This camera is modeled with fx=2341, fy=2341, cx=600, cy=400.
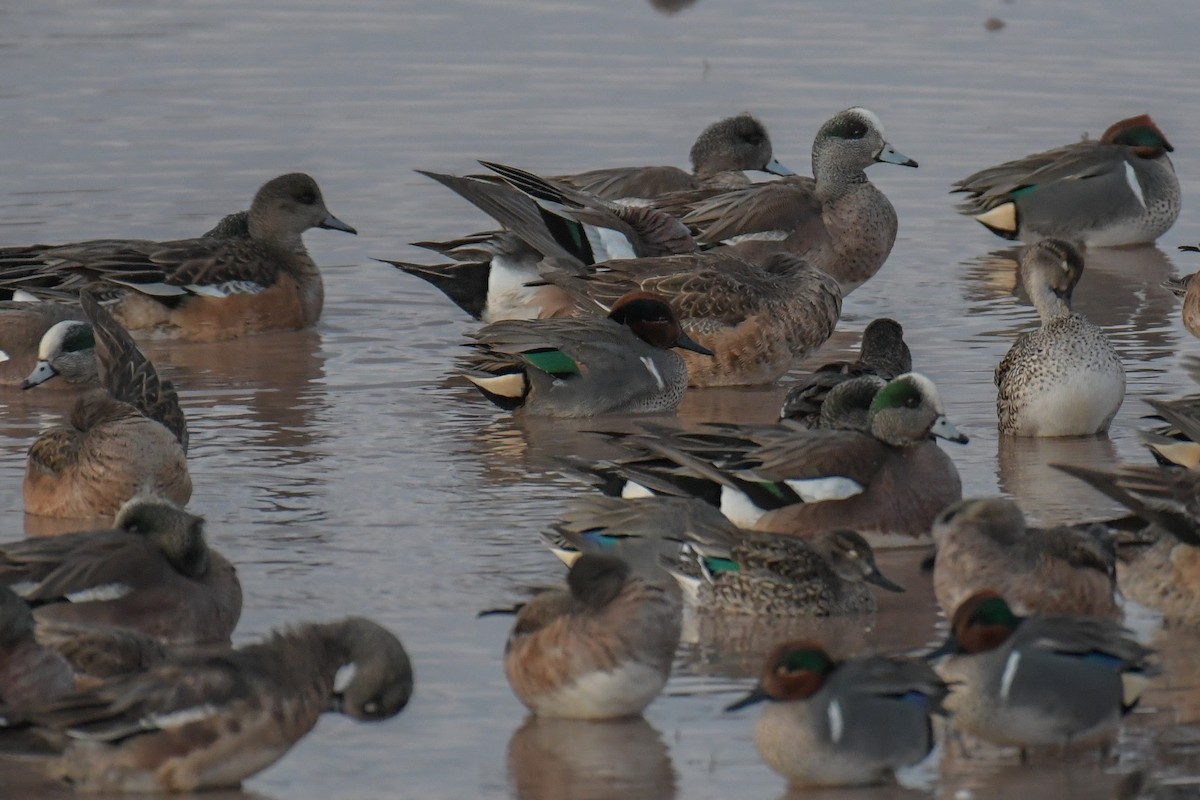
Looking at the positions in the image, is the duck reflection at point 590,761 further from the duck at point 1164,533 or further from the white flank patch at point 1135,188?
the white flank patch at point 1135,188

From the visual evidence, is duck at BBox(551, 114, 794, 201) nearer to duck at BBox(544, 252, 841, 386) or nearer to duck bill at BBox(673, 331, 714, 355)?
duck at BBox(544, 252, 841, 386)

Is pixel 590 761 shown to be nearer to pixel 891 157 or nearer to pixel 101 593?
pixel 101 593

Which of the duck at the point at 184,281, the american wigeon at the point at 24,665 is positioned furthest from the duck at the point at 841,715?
the duck at the point at 184,281

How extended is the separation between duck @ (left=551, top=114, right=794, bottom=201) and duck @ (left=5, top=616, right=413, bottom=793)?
7.37 m

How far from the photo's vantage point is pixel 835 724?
5676mm

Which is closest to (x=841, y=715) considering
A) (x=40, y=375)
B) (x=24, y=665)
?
(x=24, y=665)

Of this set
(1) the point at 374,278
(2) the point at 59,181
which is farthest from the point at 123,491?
(2) the point at 59,181

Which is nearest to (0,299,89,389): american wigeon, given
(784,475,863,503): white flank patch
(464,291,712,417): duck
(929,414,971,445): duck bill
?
(464,291,712,417): duck

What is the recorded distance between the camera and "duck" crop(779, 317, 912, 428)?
9047 millimetres

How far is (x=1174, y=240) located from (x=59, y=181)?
678cm

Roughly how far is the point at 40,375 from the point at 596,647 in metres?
4.53

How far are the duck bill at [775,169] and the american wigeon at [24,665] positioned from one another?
8565 mm

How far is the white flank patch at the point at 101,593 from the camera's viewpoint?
Result: 21.8 ft

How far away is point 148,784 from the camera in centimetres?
571
